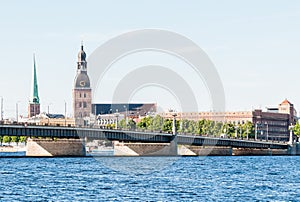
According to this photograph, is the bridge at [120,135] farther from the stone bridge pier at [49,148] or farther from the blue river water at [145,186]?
the blue river water at [145,186]

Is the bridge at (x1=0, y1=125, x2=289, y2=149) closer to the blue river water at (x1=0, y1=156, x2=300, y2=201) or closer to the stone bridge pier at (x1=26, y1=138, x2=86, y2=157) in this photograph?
the stone bridge pier at (x1=26, y1=138, x2=86, y2=157)

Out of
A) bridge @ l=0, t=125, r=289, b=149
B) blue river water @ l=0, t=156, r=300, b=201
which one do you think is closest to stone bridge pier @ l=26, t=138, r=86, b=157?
bridge @ l=0, t=125, r=289, b=149

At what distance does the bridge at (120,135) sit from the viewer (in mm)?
138500

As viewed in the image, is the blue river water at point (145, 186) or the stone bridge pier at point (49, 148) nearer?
the blue river water at point (145, 186)

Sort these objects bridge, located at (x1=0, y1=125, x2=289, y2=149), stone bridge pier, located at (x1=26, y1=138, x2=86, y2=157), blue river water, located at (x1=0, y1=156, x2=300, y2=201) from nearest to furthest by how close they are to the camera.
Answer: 1. blue river water, located at (x1=0, y1=156, x2=300, y2=201)
2. bridge, located at (x1=0, y1=125, x2=289, y2=149)
3. stone bridge pier, located at (x1=26, y1=138, x2=86, y2=157)

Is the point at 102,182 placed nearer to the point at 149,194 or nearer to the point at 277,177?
the point at 149,194

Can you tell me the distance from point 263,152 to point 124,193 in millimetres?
128848

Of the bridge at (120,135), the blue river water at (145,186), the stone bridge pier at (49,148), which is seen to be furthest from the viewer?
the stone bridge pier at (49,148)

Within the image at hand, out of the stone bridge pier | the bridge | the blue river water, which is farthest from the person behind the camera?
the stone bridge pier

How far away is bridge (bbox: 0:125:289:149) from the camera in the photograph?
454ft

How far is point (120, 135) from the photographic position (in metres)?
157

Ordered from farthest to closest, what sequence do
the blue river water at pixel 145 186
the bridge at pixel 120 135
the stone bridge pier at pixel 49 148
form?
the stone bridge pier at pixel 49 148
the bridge at pixel 120 135
the blue river water at pixel 145 186

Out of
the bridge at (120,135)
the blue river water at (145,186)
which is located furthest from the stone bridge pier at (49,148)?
the blue river water at (145,186)

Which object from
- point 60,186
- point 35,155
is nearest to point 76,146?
point 35,155
